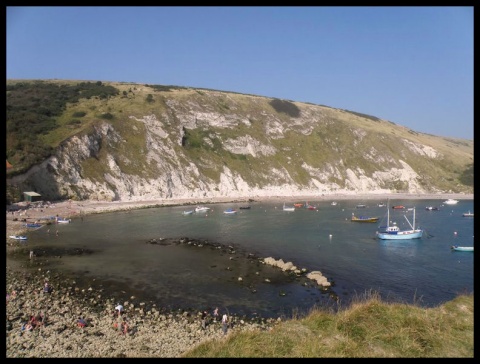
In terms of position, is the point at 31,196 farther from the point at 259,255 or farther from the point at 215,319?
the point at 215,319

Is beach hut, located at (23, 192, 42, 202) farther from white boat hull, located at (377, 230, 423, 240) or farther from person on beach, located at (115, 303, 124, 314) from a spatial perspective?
white boat hull, located at (377, 230, 423, 240)

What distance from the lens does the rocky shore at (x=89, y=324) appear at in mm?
23641

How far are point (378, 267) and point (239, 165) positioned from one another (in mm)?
98993

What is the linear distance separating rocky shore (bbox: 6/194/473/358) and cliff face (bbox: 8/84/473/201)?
211ft

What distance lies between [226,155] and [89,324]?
119 m

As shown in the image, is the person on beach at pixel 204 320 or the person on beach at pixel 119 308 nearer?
the person on beach at pixel 204 320

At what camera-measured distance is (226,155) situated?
144 m

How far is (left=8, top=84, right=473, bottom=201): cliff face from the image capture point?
105812mm

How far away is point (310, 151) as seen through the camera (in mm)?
162125

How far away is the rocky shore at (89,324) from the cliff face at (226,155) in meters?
64.4

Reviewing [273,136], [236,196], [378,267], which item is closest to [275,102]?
[273,136]

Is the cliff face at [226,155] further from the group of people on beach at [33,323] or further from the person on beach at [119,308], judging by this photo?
the person on beach at [119,308]

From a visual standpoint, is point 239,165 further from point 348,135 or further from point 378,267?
point 378,267

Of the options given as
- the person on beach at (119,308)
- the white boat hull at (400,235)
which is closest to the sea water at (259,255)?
the white boat hull at (400,235)
